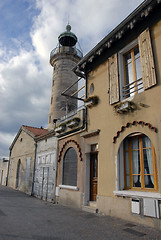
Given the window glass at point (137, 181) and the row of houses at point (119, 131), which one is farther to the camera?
the window glass at point (137, 181)

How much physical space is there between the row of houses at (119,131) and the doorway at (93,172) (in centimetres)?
1

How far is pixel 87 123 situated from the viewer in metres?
8.52

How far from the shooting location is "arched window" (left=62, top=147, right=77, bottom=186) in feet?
29.2

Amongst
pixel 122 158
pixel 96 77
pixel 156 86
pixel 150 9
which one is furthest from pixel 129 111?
pixel 150 9

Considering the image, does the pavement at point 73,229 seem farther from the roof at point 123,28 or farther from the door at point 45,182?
the roof at point 123,28

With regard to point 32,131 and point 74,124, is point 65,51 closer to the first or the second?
point 32,131

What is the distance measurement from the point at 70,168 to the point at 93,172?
5.32ft

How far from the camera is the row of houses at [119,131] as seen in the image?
5.53 m

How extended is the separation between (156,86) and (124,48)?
95.3 inches

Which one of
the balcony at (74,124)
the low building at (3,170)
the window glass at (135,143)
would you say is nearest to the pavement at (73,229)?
the window glass at (135,143)

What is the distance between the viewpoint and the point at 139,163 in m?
5.91

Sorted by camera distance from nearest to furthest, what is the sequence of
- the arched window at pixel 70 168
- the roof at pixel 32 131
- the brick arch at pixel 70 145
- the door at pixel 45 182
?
1. the brick arch at pixel 70 145
2. the arched window at pixel 70 168
3. the door at pixel 45 182
4. the roof at pixel 32 131

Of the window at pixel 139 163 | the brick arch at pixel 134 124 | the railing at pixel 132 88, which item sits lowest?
the window at pixel 139 163

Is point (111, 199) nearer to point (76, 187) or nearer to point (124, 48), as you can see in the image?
point (76, 187)
